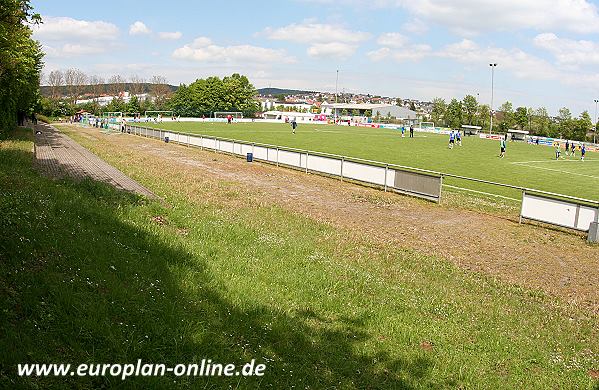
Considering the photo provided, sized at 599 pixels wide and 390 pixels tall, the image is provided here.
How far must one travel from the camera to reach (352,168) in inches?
923

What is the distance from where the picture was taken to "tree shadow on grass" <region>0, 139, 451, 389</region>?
4.90 metres

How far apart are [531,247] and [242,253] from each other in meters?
8.35

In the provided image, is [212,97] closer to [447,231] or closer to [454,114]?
[454,114]

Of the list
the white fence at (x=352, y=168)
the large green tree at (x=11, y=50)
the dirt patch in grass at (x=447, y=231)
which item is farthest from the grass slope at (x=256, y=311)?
the large green tree at (x=11, y=50)

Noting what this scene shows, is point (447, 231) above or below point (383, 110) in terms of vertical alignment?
below

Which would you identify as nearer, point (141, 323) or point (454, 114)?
point (141, 323)

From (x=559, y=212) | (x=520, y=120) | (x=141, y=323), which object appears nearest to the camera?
(x=141, y=323)

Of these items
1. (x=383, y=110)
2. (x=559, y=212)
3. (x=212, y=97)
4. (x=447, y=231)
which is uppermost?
(x=383, y=110)

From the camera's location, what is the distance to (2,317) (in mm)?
4980

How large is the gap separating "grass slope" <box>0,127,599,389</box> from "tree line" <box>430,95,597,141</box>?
316 feet

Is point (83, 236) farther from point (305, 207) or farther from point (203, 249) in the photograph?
point (305, 207)

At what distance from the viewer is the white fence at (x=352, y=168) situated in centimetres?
1991

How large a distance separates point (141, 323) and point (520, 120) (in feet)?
372

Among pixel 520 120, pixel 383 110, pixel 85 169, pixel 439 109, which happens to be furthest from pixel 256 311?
pixel 383 110
